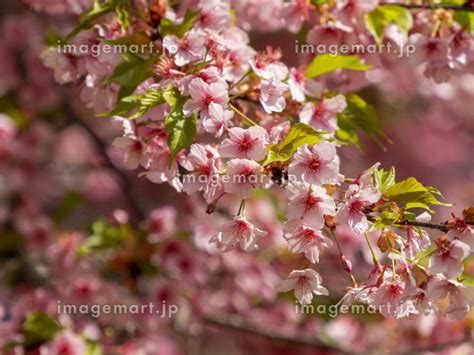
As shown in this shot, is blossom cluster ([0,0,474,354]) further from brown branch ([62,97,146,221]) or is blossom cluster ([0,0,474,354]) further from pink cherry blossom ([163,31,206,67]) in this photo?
brown branch ([62,97,146,221])

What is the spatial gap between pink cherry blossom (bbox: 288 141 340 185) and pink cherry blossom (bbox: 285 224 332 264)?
14 centimetres

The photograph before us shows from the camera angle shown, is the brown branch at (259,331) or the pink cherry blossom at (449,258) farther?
the brown branch at (259,331)

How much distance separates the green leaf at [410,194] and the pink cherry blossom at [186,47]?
2.07ft

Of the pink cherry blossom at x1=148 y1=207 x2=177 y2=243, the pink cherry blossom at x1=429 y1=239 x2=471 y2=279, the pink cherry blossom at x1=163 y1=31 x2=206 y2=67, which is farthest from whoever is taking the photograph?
the pink cherry blossom at x1=148 y1=207 x2=177 y2=243

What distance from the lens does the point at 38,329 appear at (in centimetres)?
257

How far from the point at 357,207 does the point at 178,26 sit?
748 mm

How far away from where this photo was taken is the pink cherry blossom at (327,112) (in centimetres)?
207

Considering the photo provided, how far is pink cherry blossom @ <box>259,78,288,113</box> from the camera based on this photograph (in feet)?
6.15

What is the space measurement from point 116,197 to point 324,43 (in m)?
2.89

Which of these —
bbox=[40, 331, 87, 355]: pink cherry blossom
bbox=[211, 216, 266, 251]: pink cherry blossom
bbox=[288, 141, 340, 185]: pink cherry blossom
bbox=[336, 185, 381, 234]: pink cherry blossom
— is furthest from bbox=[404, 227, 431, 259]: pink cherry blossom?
bbox=[40, 331, 87, 355]: pink cherry blossom

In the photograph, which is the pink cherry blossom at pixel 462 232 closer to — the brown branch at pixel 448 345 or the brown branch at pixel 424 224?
the brown branch at pixel 424 224

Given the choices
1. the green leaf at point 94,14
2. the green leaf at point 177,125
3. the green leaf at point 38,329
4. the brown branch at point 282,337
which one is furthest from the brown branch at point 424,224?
the brown branch at point 282,337

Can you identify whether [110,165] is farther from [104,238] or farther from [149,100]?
[149,100]

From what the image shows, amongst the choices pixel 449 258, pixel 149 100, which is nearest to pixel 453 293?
pixel 449 258
